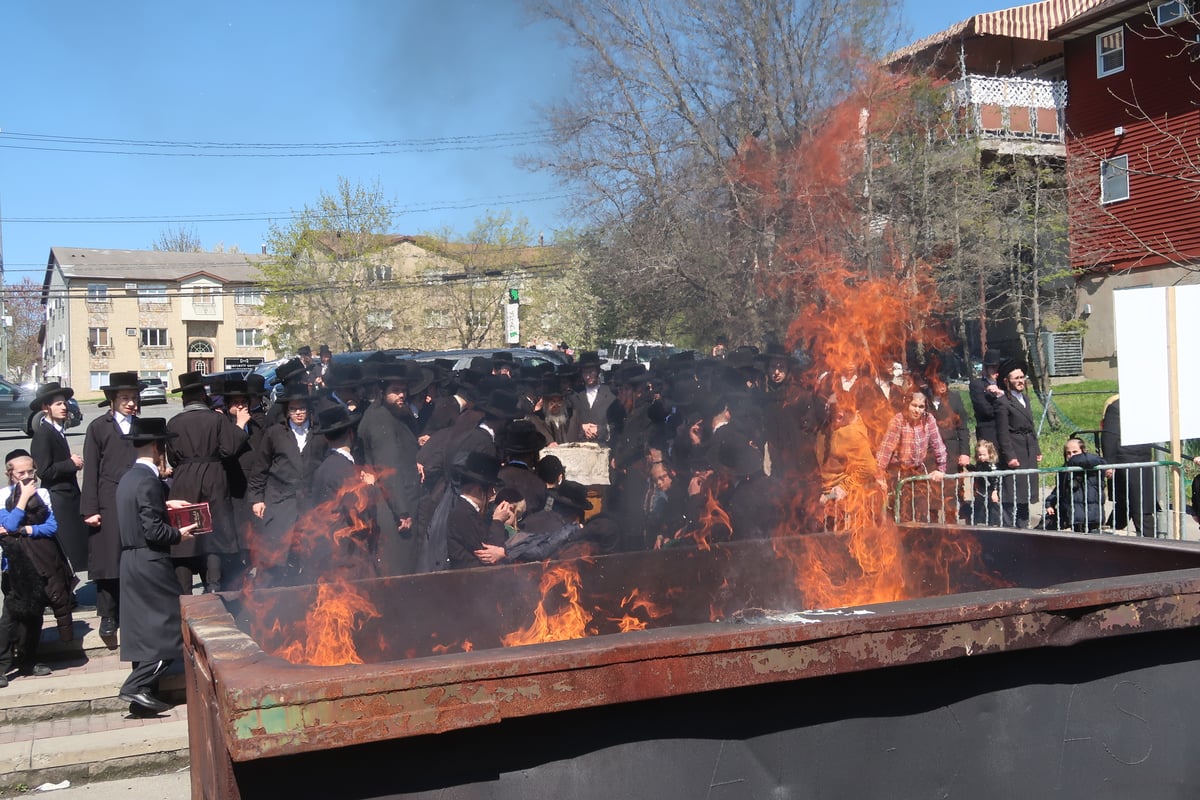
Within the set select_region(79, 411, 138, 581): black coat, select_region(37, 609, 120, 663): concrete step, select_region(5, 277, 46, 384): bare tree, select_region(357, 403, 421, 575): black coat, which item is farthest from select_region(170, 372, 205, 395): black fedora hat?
select_region(5, 277, 46, 384): bare tree

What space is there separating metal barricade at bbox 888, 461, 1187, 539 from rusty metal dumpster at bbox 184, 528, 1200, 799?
461 cm

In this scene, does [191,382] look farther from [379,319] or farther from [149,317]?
[149,317]

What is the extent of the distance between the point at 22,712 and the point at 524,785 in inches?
197

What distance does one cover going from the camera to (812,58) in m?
13.9

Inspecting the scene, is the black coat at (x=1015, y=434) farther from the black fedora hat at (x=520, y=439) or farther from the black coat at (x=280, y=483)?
the black coat at (x=280, y=483)

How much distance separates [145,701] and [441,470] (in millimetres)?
2582

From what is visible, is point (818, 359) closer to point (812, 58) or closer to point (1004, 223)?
point (812, 58)

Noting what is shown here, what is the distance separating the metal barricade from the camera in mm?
7957

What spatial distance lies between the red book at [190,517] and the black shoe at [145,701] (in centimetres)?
103

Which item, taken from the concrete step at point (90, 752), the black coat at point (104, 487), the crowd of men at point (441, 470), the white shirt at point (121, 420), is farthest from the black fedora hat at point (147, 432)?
the concrete step at point (90, 752)

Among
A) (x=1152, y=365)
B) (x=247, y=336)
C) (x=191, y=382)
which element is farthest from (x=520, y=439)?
(x=247, y=336)

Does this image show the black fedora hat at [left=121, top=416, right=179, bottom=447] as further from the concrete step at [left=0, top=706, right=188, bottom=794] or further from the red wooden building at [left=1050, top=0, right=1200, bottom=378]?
the red wooden building at [left=1050, top=0, right=1200, bottom=378]

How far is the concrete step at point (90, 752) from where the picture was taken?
5.55 meters

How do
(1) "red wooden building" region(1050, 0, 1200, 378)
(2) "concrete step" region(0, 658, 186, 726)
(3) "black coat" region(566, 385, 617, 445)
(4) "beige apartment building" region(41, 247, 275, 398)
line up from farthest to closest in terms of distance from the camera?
1. (4) "beige apartment building" region(41, 247, 275, 398)
2. (1) "red wooden building" region(1050, 0, 1200, 378)
3. (3) "black coat" region(566, 385, 617, 445)
4. (2) "concrete step" region(0, 658, 186, 726)
